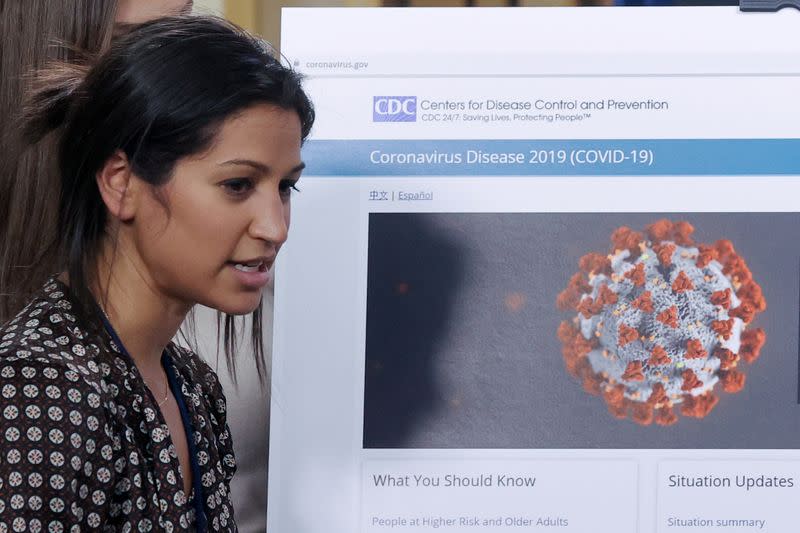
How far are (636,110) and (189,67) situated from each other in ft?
2.19

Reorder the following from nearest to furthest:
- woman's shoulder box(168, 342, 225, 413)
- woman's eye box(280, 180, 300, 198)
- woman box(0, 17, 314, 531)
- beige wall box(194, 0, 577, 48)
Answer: woman box(0, 17, 314, 531) → woman's eye box(280, 180, 300, 198) → woman's shoulder box(168, 342, 225, 413) → beige wall box(194, 0, 577, 48)

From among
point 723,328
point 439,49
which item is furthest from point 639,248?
point 439,49

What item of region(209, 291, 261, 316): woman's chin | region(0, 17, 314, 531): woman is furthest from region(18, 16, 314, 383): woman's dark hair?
region(209, 291, 261, 316): woman's chin

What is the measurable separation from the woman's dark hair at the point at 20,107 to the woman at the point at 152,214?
0.65 feet

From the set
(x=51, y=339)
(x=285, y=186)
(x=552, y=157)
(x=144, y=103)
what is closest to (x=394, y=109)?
(x=552, y=157)

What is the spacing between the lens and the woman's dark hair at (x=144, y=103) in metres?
1.16

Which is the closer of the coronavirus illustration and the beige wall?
the coronavirus illustration

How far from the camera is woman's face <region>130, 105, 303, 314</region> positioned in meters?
1.16

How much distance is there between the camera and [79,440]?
1.04 metres

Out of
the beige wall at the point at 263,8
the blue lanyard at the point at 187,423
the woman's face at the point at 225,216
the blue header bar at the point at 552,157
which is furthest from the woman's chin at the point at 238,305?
the beige wall at the point at 263,8

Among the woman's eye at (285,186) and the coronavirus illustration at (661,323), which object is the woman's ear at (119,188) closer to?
the woman's eye at (285,186)

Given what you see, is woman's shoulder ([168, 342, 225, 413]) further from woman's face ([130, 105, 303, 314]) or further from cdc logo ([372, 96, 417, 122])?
cdc logo ([372, 96, 417, 122])

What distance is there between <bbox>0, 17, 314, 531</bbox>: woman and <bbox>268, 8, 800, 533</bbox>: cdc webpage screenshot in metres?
0.35

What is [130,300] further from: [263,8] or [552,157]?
[263,8]
